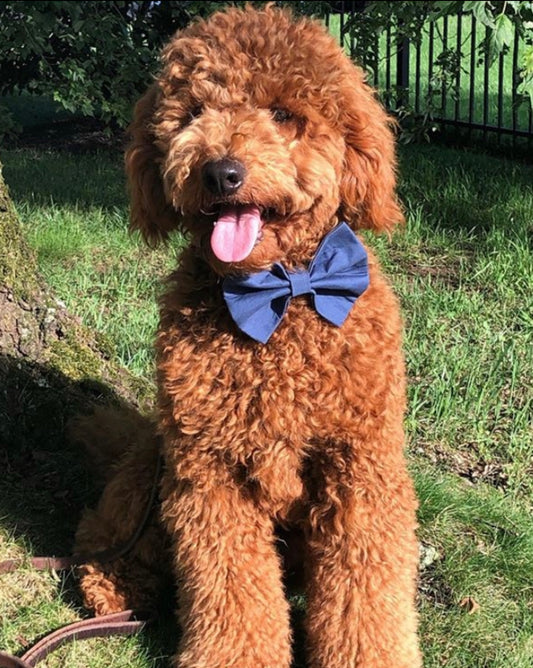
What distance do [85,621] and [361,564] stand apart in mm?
869

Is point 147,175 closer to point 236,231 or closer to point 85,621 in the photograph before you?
point 236,231

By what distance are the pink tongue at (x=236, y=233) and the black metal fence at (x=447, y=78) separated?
2898 millimetres

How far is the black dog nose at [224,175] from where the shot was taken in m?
2.13

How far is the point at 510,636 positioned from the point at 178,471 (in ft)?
3.80

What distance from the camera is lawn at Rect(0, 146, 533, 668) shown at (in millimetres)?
2701

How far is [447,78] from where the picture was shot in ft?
22.4

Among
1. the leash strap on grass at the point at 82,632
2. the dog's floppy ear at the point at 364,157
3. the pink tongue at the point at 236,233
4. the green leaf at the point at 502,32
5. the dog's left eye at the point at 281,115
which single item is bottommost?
the leash strap on grass at the point at 82,632

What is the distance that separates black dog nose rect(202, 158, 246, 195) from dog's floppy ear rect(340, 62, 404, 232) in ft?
1.08

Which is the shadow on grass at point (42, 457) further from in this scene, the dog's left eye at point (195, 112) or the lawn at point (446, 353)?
the dog's left eye at point (195, 112)

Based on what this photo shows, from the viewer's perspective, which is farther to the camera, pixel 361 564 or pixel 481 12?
pixel 481 12

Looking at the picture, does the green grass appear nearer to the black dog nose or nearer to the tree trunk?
the tree trunk

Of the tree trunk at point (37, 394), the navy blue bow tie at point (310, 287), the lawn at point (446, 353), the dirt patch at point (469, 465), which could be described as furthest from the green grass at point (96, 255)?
the navy blue bow tie at point (310, 287)

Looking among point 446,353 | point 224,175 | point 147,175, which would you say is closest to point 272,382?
point 224,175

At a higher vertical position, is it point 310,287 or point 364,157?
point 364,157
